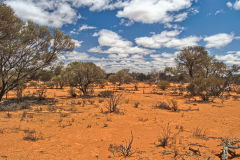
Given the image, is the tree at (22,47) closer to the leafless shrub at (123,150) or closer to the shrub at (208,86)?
the leafless shrub at (123,150)

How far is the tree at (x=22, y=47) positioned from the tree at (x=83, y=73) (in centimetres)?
386

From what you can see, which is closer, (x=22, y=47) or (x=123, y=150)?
(x=123, y=150)

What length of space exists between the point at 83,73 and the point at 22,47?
25.1ft

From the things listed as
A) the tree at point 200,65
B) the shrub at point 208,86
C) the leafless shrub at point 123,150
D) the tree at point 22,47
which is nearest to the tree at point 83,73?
the tree at point 22,47

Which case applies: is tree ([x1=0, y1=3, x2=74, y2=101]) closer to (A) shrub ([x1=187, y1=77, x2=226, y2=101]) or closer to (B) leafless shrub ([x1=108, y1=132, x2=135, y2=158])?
(B) leafless shrub ([x1=108, y1=132, x2=135, y2=158])

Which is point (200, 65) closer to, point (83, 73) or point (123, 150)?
point (83, 73)

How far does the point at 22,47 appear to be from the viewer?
34.6 ft

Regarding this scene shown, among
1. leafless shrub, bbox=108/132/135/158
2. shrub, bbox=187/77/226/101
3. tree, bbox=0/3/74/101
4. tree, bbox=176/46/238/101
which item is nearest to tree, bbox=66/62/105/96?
tree, bbox=0/3/74/101

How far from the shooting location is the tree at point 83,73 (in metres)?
17.2

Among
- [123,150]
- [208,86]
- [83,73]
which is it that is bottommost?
[123,150]

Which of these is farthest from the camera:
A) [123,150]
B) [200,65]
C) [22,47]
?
[200,65]

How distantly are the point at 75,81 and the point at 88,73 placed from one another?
1.99 m

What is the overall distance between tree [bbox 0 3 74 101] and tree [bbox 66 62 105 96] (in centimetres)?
386

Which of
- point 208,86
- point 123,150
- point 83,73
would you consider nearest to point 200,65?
point 208,86
